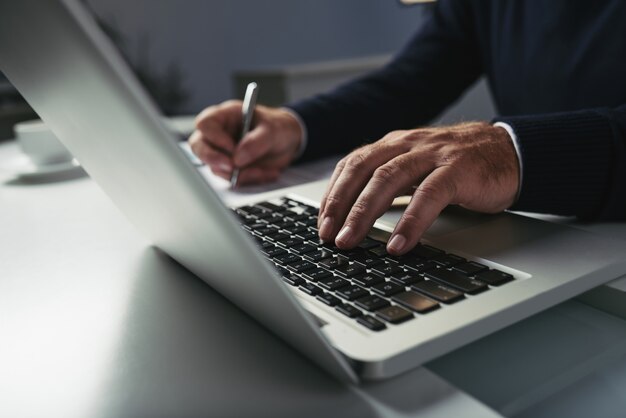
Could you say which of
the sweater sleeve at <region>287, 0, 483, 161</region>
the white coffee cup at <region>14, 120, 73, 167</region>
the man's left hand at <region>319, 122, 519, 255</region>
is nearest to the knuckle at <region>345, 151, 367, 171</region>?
the man's left hand at <region>319, 122, 519, 255</region>

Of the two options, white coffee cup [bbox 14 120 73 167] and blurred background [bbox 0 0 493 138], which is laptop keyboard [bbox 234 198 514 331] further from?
blurred background [bbox 0 0 493 138]

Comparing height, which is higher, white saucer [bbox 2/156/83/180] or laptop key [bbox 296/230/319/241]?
white saucer [bbox 2/156/83/180]

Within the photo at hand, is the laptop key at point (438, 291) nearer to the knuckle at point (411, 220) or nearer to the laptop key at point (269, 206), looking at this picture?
the knuckle at point (411, 220)

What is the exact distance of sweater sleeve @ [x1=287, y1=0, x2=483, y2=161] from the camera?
1.06 metres

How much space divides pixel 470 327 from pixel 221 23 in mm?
3614

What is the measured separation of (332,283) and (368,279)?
3 cm

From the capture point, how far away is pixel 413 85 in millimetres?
1175

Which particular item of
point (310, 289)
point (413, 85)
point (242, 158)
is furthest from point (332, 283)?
point (413, 85)

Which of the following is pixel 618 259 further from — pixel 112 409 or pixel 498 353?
pixel 112 409

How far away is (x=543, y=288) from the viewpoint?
1.26 feet

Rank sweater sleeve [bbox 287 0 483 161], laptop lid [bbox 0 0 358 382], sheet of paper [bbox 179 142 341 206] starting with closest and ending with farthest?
laptop lid [bbox 0 0 358 382] → sheet of paper [bbox 179 142 341 206] → sweater sleeve [bbox 287 0 483 161]

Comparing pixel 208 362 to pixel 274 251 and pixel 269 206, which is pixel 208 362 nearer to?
pixel 274 251

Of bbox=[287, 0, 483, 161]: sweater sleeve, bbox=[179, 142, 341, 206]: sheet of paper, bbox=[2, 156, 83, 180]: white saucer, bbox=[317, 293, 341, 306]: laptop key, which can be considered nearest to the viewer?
bbox=[317, 293, 341, 306]: laptop key

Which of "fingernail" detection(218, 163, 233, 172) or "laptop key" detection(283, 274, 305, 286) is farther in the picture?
"fingernail" detection(218, 163, 233, 172)
